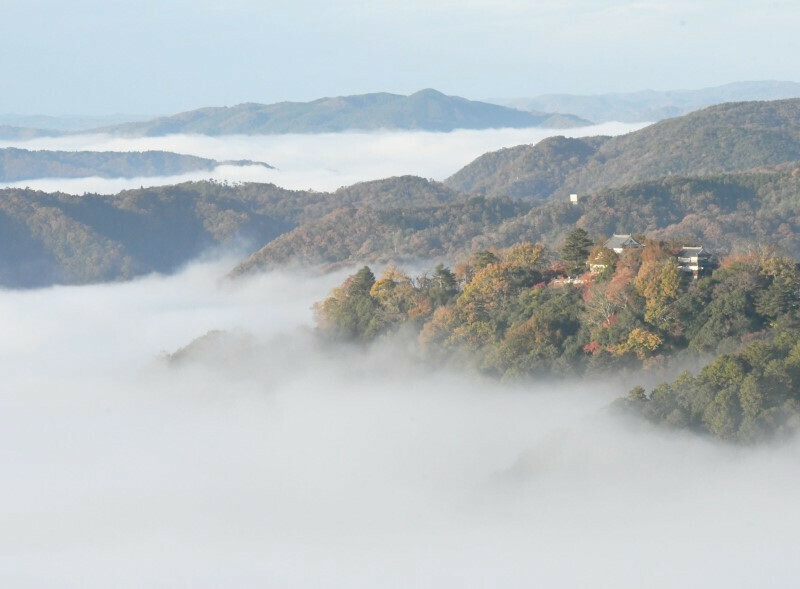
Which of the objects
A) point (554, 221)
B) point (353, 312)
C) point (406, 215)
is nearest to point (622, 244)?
point (353, 312)

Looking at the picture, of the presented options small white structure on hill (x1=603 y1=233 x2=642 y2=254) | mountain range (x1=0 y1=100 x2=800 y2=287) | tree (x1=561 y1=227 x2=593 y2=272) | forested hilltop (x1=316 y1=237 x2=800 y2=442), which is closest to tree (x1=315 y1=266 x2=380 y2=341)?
forested hilltop (x1=316 y1=237 x2=800 y2=442)

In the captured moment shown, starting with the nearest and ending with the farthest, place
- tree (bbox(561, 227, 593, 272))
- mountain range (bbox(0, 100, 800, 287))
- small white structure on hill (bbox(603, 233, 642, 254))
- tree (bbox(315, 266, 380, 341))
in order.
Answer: tree (bbox(561, 227, 593, 272)) → small white structure on hill (bbox(603, 233, 642, 254)) → tree (bbox(315, 266, 380, 341)) → mountain range (bbox(0, 100, 800, 287))

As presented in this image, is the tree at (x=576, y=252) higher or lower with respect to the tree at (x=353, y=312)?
higher

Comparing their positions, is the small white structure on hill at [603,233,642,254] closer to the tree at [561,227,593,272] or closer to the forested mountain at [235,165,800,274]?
the tree at [561,227,593,272]

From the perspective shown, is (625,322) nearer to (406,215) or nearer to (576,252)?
(576,252)

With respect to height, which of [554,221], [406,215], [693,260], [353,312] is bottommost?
[406,215]

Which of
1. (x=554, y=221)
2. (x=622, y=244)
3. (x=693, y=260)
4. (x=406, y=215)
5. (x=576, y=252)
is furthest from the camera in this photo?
(x=406, y=215)

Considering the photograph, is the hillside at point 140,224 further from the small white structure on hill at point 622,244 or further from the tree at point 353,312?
the small white structure on hill at point 622,244

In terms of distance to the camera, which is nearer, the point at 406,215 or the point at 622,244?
the point at 622,244

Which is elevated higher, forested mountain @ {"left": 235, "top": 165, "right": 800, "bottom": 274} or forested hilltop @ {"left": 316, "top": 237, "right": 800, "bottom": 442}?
forested hilltop @ {"left": 316, "top": 237, "right": 800, "bottom": 442}

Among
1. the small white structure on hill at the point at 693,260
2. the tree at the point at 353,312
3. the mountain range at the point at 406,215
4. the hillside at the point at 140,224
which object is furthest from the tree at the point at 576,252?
the hillside at the point at 140,224
